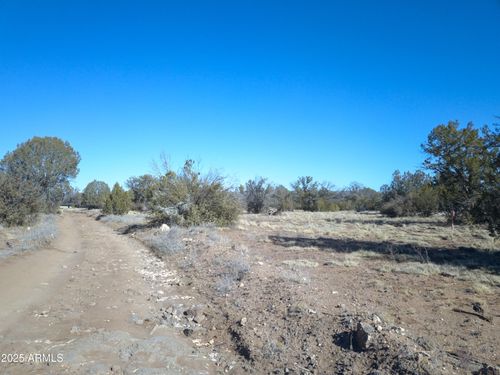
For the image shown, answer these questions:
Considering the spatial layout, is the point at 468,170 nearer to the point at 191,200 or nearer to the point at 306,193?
the point at 191,200

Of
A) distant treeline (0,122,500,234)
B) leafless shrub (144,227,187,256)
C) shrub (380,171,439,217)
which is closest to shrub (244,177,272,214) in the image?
distant treeline (0,122,500,234)

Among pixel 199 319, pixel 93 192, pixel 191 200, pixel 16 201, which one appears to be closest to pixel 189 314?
pixel 199 319

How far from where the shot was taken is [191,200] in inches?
818

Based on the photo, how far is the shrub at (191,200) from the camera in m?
20.2

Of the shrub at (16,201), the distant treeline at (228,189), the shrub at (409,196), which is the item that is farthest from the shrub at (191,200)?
the shrub at (409,196)

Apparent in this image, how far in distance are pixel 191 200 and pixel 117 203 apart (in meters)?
23.1

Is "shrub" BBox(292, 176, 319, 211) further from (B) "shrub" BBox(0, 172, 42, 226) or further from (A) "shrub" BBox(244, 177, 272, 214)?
(B) "shrub" BBox(0, 172, 42, 226)

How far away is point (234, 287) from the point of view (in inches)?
307

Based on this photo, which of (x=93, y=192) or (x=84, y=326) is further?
(x=93, y=192)

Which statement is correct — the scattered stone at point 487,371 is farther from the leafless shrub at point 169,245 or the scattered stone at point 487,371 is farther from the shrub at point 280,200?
the shrub at point 280,200

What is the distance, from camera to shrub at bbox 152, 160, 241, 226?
20188mm

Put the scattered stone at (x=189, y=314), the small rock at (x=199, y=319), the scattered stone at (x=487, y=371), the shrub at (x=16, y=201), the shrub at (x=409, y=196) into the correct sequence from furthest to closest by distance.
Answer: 1. the shrub at (x=409, y=196)
2. the shrub at (x=16, y=201)
3. the scattered stone at (x=189, y=314)
4. the small rock at (x=199, y=319)
5. the scattered stone at (x=487, y=371)

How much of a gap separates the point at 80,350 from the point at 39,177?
36.9m

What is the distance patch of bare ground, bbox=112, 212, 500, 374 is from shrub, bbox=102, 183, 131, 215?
3090cm
